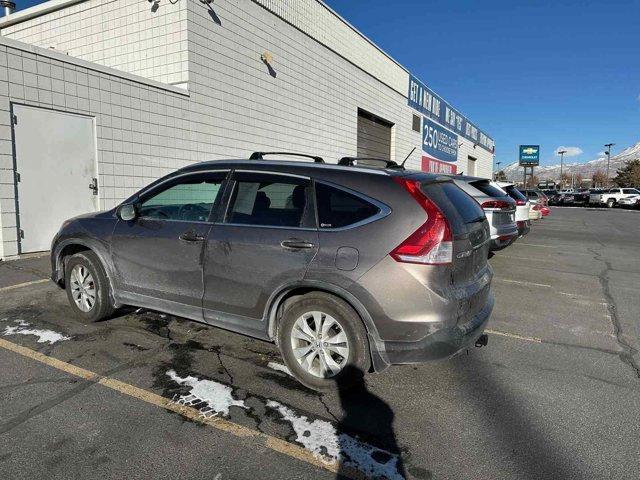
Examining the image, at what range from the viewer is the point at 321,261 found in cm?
321

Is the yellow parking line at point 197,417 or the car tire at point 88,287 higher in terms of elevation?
the car tire at point 88,287

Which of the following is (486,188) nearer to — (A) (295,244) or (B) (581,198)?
(A) (295,244)

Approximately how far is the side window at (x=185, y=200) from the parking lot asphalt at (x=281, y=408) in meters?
1.20

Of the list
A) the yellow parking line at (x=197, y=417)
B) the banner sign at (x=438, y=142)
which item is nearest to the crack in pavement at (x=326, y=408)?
the yellow parking line at (x=197, y=417)

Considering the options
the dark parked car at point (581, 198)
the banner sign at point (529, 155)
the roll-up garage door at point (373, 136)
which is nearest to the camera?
the roll-up garage door at point (373, 136)

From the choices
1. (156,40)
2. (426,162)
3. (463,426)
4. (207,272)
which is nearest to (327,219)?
(207,272)

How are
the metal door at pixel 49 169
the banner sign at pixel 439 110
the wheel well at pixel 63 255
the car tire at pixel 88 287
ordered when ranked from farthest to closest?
1. the banner sign at pixel 439 110
2. the metal door at pixel 49 169
3. the wheel well at pixel 63 255
4. the car tire at pixel 88 287

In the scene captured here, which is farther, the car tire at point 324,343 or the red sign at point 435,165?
the red sign at point 435,165

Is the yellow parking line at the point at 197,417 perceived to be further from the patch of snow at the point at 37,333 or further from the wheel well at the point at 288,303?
the wheel well at the point at 288,303

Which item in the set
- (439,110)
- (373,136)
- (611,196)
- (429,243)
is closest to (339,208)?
(429,243)

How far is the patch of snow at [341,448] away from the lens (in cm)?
251

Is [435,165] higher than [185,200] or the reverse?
higher

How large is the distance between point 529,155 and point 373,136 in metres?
49.2

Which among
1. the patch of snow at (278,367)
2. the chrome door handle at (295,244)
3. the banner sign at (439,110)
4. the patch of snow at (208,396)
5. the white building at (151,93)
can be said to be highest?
the banner sign at (439,110)
